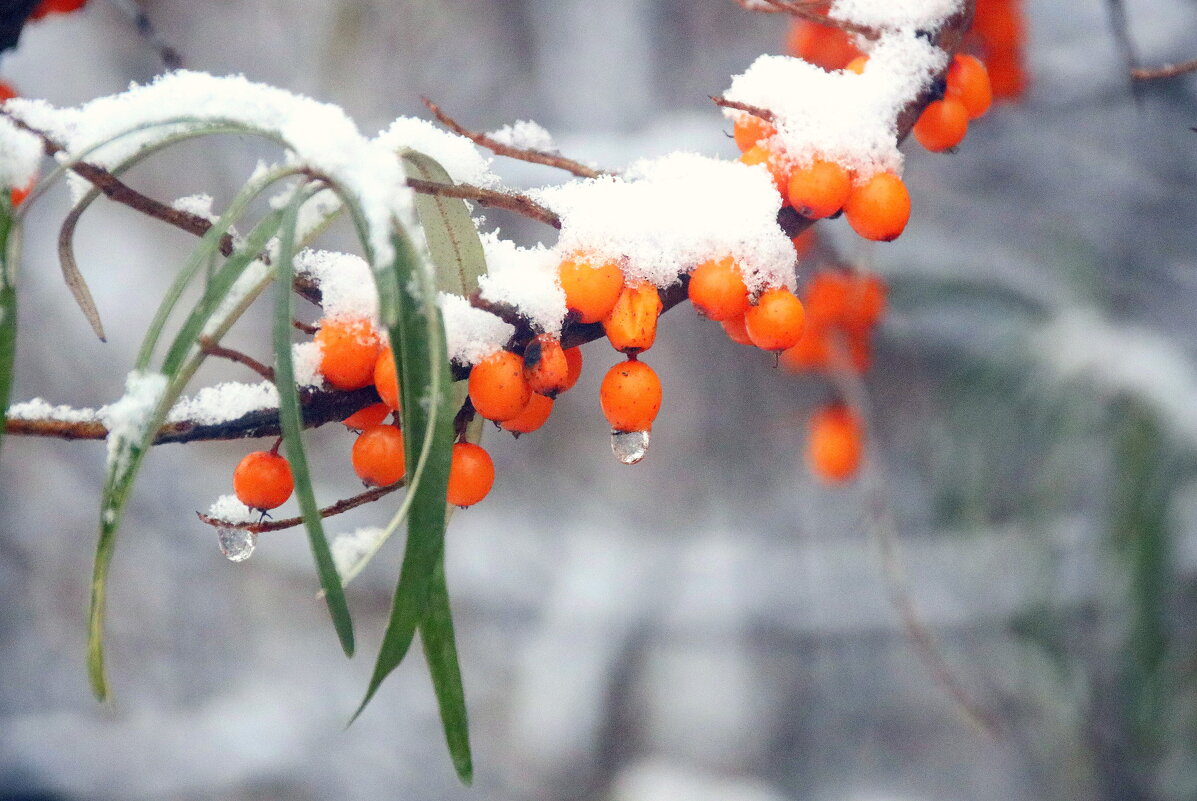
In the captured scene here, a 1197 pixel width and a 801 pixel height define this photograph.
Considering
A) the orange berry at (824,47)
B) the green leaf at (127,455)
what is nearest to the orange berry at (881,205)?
the green leaf at (127,455)

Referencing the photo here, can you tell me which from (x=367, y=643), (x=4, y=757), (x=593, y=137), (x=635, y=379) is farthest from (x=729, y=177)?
(x=4, y=757)

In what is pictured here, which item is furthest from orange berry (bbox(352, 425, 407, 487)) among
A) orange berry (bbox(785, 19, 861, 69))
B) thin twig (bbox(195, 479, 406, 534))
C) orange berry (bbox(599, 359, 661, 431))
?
orange berry (bbox(785, 19, 861, 69))

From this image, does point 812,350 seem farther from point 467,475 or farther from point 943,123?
point 467,475

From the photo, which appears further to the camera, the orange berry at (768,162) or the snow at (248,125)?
the orange berry at (768,162)


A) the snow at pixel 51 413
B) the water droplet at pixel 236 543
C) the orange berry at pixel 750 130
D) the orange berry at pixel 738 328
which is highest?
the orange berry at pixel 750 130

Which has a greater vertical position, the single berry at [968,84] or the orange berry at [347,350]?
the single berry at [968,84]

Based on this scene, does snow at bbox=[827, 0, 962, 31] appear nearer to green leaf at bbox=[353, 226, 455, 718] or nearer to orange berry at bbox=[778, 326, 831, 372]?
green leaf at bbox=[353, 226, 455, 718]

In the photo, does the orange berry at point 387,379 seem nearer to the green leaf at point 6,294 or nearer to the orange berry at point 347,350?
the orange berry at point 347,350
